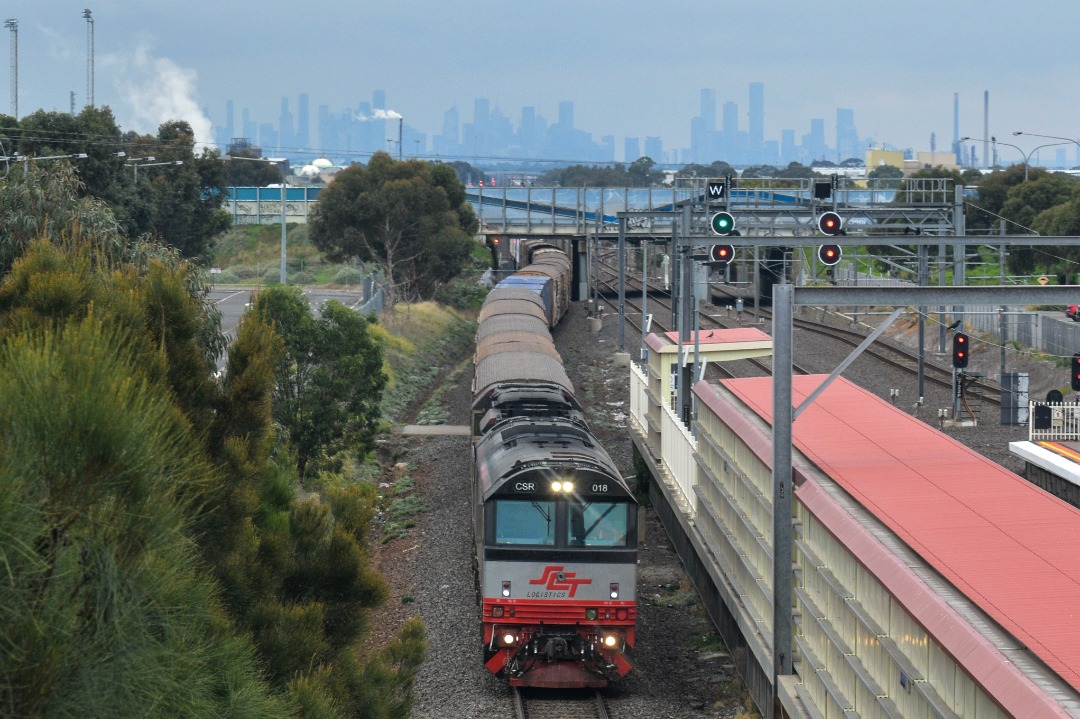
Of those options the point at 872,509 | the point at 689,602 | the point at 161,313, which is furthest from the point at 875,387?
the point at 161,313

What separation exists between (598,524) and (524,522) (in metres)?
0.85

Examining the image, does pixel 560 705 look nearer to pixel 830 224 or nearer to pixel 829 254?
pixel 829 254

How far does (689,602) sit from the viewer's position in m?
17.7

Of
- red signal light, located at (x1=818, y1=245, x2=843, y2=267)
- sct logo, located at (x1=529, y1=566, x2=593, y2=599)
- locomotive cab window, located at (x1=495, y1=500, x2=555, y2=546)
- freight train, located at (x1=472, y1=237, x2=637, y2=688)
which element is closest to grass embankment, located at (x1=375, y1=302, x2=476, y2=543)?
freight train, located at (x1=472, y1=237, x2=637, y2=688)

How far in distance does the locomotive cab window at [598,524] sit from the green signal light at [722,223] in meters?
5.95

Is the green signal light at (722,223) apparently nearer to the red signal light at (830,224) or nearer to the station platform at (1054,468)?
the red signal light at (830,224)

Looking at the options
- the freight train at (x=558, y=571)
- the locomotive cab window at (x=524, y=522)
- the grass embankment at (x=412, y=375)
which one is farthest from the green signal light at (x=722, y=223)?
the grass embankment at (x=412, y=375)

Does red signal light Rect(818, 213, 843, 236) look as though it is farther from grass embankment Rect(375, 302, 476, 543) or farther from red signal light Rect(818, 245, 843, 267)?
grass embankment Rect(375, 302, 476, 543)

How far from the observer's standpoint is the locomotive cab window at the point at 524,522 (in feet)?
46.4

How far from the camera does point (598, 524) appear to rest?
559 inches

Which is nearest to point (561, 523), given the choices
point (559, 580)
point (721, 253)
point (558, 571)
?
point (558, 571)

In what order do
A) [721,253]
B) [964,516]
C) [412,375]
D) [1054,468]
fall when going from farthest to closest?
1. [412,375]
2. [1054,468]
3. [721,253]
4. [964,516]

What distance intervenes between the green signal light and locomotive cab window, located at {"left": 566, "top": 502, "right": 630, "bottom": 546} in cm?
595

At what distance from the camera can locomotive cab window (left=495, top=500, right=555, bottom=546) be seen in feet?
46.4
